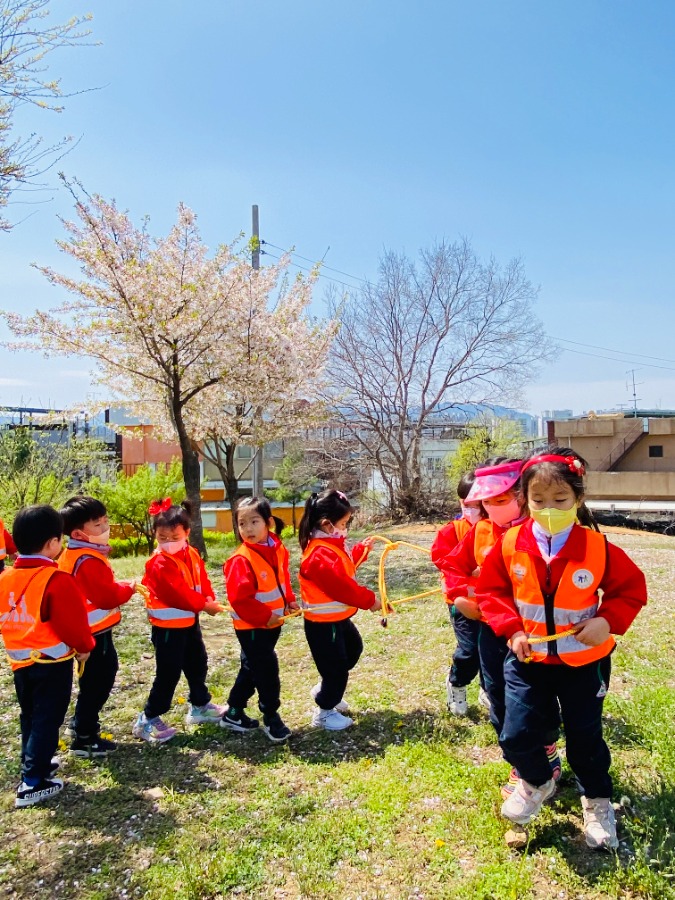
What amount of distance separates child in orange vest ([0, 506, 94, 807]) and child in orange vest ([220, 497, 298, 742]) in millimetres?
948

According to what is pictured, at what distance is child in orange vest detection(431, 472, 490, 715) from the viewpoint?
3932 mm

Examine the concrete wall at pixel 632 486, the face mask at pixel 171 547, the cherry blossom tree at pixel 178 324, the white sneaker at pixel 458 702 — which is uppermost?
the cherry blossom tree at pixel 178 324

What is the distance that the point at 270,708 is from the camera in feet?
13.1

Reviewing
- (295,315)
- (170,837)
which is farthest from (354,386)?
(170,837)

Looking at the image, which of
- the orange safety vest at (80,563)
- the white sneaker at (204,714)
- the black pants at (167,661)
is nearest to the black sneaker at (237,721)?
the white sneaker at (204,714)

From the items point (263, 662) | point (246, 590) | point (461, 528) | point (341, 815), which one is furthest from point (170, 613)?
point (461, 528)

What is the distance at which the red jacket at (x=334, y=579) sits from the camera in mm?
4008

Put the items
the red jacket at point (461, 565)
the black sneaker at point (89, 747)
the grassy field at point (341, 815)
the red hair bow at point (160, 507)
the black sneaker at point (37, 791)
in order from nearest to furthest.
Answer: the grassy field at point (341, 815) → the black sneaker at point (37, 791) → the red jacket at point (461, 565) → the black sneaker at point (89, 747) → the red hair bow at point (160, 507)

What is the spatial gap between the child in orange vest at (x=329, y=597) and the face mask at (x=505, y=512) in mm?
1056

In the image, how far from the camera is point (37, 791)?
332cm

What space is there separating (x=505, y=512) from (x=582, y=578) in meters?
0.92

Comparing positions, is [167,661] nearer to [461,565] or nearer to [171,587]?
[171,587]

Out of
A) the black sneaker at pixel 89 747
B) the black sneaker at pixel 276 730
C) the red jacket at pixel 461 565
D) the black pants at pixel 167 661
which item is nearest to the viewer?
the red jacket at pixel 461 565

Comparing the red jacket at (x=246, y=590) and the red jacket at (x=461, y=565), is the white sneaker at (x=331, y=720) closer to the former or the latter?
the red jacket at (x=246, y=590)
